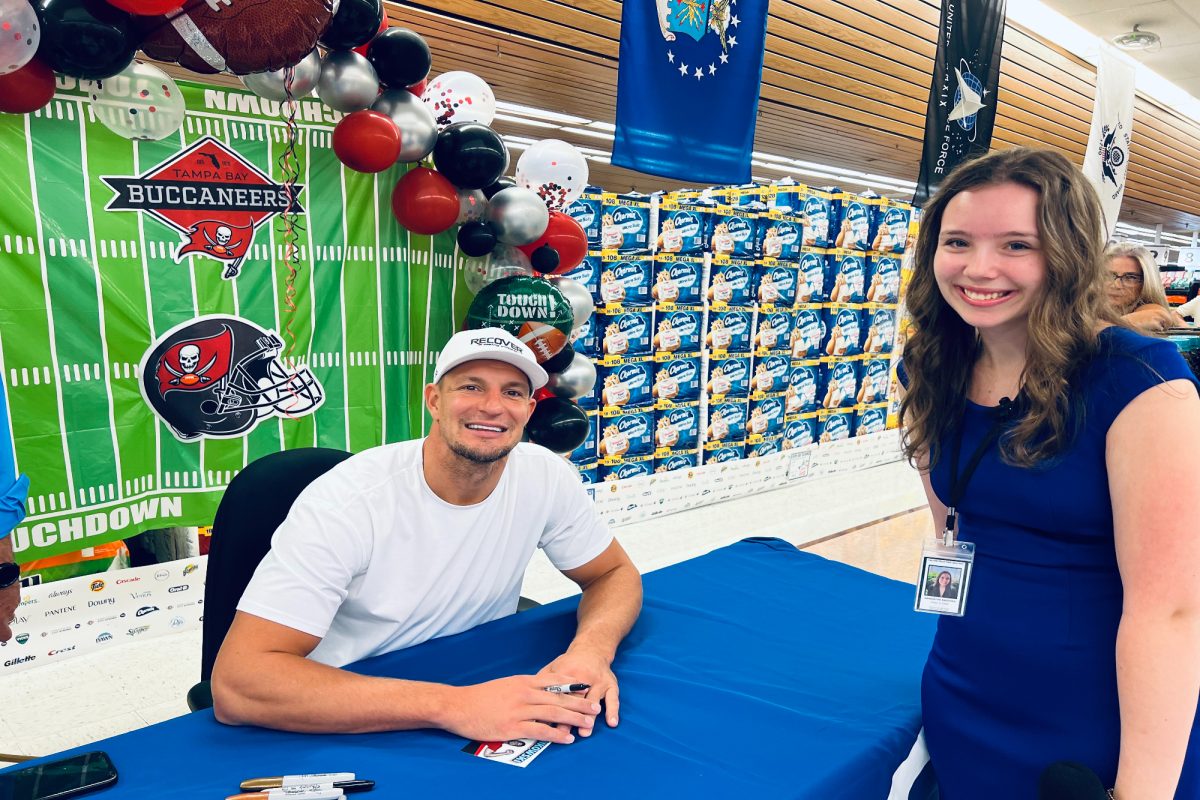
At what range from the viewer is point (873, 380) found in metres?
6.62

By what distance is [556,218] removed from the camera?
132 inches

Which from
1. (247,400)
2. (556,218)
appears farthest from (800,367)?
(247,400)

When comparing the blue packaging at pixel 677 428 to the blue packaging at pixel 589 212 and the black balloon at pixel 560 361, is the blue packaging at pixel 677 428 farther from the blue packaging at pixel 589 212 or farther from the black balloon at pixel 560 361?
the black balloon at pixel 560 361

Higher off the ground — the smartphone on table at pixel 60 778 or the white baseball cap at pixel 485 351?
the white baseball cap at pixel 485 351

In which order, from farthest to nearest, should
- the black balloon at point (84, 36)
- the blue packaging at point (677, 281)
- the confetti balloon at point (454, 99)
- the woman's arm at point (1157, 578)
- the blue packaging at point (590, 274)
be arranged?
the blue packaging at point (677, 281)
the blue packaging at point (590, 274)
the confetti balloon at point (454, 99)
the black balloon at point (84, 36)
the woman's arm at point (1157, 578)

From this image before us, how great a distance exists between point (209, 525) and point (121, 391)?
73 centimetres

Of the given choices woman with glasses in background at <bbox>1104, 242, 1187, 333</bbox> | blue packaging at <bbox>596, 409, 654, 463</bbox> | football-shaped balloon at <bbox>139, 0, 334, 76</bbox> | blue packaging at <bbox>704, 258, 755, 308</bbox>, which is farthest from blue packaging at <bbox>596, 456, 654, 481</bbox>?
football-shaped balloon at <bbox>139, 0, 334, 76</bbox>

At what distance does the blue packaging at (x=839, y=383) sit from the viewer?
6.24 m

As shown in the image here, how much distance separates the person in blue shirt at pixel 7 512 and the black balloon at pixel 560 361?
1826mm

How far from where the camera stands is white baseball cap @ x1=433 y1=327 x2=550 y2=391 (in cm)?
167

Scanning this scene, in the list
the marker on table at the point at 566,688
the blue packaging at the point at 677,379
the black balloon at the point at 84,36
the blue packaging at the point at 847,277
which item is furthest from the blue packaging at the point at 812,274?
the marker on table at the point at 566,688

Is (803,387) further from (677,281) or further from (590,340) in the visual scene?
(590,340)

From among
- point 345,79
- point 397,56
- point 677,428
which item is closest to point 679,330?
point 677,428

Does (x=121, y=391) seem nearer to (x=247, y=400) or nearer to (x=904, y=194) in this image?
(x=247, y=400)
